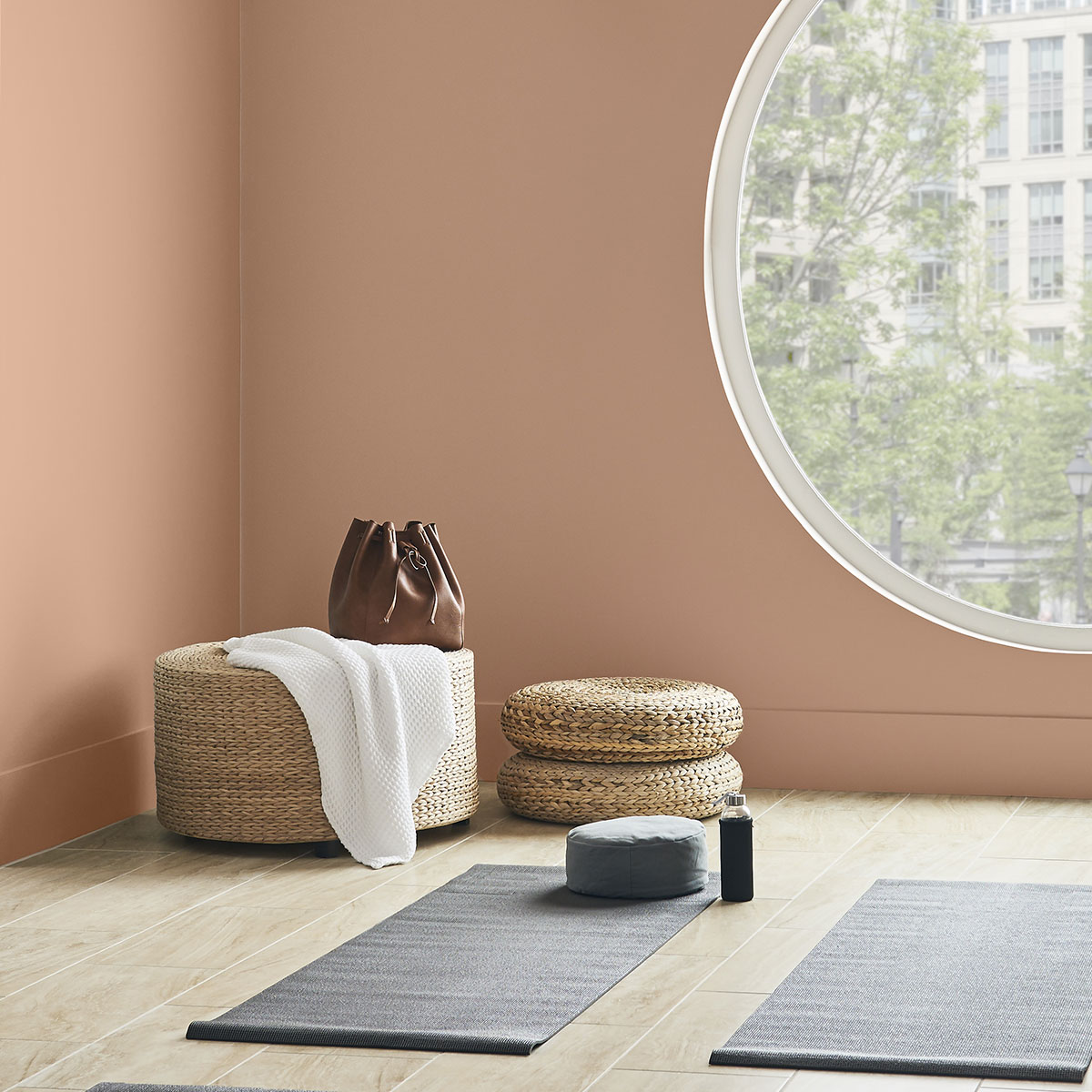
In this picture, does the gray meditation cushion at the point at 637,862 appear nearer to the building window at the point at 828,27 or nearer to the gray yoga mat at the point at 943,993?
the gray yoga mat at the point at 943,993

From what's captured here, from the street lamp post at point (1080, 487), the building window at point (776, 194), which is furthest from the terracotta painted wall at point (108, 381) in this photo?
the street lamp post at point (1080, 487)

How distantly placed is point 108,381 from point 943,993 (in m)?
2.27

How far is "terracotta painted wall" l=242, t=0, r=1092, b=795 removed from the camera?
4062 mm

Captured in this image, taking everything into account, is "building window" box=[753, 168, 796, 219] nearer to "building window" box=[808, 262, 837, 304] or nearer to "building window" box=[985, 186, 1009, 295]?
"building window" box=[808, 262, 837, 304]

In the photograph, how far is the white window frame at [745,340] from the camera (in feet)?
13.3

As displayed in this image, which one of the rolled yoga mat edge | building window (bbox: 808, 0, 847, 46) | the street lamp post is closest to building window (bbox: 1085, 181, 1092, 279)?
the street lamp post

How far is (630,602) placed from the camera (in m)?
4.19

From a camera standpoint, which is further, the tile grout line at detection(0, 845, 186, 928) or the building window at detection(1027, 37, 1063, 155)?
the building window at detection(1027, 37, 1063, 155)

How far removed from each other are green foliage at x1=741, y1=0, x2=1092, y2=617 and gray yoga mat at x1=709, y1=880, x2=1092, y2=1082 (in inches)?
435

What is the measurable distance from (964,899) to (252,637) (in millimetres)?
1568

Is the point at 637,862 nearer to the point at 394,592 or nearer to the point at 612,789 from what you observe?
the point at 612,789

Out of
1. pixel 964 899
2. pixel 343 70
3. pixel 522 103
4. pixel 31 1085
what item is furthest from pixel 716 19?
pixel 31 1085

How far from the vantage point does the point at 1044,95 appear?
44.5 ft

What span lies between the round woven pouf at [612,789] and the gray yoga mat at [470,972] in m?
0.51
